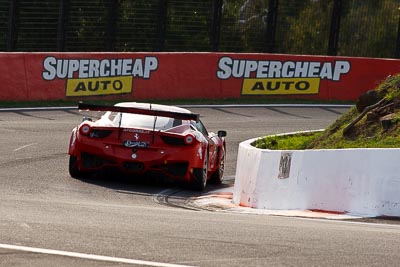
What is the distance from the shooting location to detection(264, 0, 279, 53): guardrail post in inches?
1264

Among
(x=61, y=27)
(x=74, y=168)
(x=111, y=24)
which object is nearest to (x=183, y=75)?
(x=111, y=24)

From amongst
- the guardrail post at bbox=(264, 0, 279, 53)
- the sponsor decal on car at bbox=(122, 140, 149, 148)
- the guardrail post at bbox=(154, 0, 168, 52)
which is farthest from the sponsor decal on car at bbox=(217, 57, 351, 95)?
the sponsor decal on car at bbox=(122, 140, 149, 148)

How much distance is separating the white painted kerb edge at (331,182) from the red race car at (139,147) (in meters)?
1.57

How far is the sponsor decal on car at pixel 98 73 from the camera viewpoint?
2555 cm

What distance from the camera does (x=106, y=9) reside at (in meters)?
29.7

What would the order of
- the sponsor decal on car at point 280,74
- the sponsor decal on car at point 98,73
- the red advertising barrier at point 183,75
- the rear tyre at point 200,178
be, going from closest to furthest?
the rear tyre at point 200,178
the red advertising barrier at point 183,75
the sponsor decal on car at point 98,73
the sponsor decal on car at point 280,74

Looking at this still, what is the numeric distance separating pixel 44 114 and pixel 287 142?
27.0 feet

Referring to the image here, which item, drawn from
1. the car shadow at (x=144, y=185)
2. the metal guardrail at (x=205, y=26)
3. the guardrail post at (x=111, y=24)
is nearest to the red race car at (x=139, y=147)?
the car shadow at (x=144, y=185)

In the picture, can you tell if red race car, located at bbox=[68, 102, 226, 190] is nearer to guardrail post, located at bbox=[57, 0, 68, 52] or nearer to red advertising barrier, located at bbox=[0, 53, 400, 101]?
red advertising barrier, located at bbox=[0, 53, 400, 101]

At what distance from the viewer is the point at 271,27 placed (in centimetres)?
3225

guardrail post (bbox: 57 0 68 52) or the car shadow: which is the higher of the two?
guardrail post (bbox: 57 0 68 52)

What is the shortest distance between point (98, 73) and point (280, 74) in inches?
203

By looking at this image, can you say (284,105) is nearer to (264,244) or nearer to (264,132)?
(264,132)

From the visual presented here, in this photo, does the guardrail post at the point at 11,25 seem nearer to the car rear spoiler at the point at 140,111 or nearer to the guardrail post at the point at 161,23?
the guardrail post at the point at 161,23
